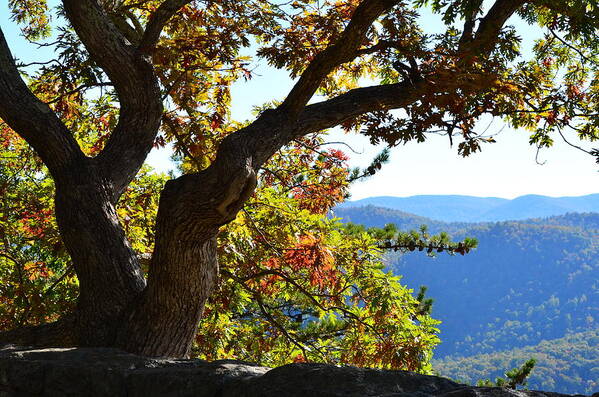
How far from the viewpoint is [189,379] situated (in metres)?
2.29

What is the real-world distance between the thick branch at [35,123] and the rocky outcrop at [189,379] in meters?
1.60

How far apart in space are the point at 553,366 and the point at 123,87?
184137 millimetres

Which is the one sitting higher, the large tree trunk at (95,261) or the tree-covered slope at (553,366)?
the large tree trunk at (95,261)

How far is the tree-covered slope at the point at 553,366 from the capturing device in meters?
152

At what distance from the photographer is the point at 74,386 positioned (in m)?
2.46

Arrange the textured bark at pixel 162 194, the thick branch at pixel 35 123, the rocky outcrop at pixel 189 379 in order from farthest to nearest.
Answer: the thick branch at pixel 35 123 → the textured bark at pixel 162 194 → the rocky outcrop at pixel 189 379

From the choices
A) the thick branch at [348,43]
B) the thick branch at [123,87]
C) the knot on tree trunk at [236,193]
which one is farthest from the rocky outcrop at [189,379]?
the thick branch at [348,43]

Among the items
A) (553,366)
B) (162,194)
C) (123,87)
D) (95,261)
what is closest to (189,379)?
(162,194)

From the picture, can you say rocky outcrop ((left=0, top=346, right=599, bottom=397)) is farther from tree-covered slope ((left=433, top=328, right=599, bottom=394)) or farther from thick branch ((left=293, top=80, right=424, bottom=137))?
tree-covered slope ((left=433, top=328, right=599, bottom=394))

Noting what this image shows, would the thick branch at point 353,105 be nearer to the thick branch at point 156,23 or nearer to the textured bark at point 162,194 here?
the textured bark at point 162,194

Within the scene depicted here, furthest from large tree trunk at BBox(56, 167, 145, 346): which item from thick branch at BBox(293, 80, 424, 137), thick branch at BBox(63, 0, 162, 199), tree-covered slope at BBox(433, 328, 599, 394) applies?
tree-covered slope at BBox(433, 328, 599, 394)

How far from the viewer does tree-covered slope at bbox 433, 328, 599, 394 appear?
152m

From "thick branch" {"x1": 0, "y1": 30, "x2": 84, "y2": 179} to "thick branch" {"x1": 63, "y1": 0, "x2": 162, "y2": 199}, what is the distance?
0.28 meters

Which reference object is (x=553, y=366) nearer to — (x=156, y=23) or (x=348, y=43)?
(x=348, y=43)
